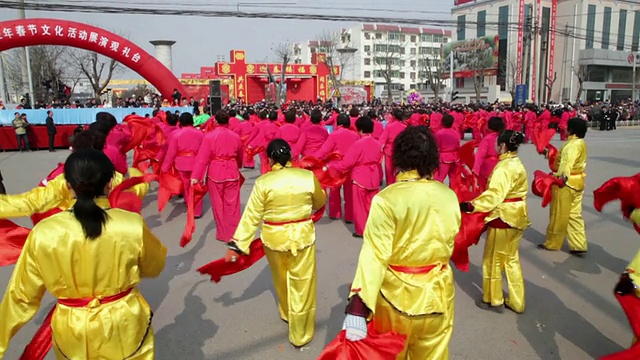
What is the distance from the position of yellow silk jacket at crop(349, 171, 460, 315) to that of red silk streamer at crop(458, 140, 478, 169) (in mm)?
3938

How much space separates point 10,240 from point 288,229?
5.70 ft

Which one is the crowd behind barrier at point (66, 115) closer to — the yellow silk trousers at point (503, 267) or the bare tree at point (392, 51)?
the yellow silk trousers at point (503, 267)

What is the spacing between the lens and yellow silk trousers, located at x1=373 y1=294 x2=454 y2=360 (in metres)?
2.24

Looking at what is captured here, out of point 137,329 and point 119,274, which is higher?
point 119,274

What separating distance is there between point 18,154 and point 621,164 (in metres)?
19.0

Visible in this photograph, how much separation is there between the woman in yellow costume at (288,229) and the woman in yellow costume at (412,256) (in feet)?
3.86

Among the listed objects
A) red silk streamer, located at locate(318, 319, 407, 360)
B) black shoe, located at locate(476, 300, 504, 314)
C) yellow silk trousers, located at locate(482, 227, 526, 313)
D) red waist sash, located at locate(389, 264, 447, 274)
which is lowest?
black shoe, located at locate(476, 300, 504, 314)

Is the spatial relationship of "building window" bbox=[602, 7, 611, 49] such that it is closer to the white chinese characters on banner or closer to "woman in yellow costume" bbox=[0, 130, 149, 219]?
the white chinese characters on banner

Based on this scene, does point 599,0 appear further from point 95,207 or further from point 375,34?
point 95,207

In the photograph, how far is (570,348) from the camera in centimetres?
354

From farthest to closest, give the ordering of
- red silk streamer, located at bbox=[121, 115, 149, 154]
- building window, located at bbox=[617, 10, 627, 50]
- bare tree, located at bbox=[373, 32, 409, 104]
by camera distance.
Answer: bare tree, located at bbox=[373, 32, 409, 104]
building window, located at bbox=[617, 10, 627, 50]
red silk streamer, located at bbox=[121, 115, 149, 154]

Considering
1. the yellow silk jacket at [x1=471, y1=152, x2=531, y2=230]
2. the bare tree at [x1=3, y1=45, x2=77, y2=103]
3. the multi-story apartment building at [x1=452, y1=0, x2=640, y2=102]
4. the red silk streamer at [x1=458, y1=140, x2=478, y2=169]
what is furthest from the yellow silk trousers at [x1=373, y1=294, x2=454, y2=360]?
the multi-story apartment building at [x1=452, y1=0, x2=640, y2=102]

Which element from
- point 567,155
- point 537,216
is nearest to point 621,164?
point 537,216

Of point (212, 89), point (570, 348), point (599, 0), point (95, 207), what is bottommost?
point (570, 348)
